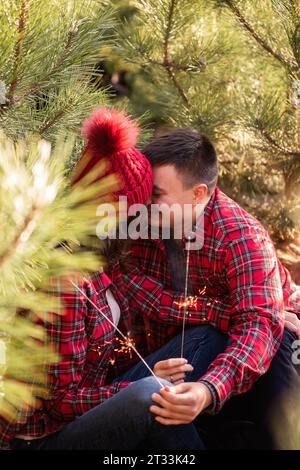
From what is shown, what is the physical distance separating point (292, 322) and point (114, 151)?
58 centimetres

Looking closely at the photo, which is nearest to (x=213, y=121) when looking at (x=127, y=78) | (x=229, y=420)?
(x=229, y=420)

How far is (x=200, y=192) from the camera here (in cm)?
159

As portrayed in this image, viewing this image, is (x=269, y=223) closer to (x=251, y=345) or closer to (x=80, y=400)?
(x=251, y=345)

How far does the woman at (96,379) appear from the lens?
50.3 inches

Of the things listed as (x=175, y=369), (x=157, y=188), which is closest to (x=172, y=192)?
(x=157, y=188)

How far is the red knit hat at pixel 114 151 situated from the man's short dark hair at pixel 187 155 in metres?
0.15

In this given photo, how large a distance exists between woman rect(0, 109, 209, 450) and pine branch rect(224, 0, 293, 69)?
1.95 ft

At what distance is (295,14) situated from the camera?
1.60 m

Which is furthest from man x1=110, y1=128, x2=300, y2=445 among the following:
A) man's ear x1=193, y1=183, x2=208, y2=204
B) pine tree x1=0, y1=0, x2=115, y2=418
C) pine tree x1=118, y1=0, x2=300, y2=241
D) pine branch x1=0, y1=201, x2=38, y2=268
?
pine branch x1=0, y1=201, x2=38, y2=268

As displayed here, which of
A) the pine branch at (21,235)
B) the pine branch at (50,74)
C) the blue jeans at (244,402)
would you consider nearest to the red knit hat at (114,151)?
the pine branch at (50,74)

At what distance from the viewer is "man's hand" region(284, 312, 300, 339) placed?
5.18ft

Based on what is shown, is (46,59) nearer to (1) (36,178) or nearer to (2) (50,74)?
(2) (50,74)

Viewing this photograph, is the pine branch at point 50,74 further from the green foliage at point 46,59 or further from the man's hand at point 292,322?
the man's hand at point 292,322

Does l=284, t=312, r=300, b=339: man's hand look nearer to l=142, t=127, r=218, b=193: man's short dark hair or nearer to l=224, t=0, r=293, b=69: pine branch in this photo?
l=142, t=127, r=218, b=193: man's short dark hair
